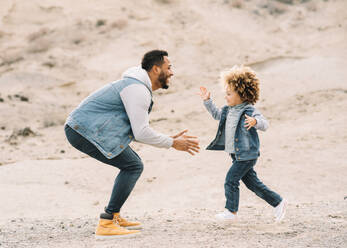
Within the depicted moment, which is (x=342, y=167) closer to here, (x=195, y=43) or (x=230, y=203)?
(x=230, y=203)

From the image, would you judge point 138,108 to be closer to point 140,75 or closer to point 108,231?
point 140,75

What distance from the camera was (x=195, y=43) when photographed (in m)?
19.4

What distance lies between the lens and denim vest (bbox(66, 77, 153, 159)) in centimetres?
399

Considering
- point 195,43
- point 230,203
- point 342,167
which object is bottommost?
point 195,43

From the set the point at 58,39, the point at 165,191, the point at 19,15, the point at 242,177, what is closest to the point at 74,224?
the point at 242,177

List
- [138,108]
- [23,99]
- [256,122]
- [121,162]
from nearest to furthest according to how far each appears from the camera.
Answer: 1. [138,108]
2. [121,162]
3. [256,122]
4. [23,99]

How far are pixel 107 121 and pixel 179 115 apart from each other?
9.05 meters

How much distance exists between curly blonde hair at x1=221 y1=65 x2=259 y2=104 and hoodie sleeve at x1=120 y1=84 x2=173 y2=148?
937 mm

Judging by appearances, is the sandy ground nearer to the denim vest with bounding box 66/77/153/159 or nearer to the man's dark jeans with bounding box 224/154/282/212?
the man's dark jeans with bounding box 224/154/282/212

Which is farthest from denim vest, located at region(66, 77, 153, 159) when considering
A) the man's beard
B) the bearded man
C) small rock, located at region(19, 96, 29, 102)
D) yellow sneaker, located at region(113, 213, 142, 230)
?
small rock, located at region(19, 96, 29, 102)

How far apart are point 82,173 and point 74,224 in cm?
347

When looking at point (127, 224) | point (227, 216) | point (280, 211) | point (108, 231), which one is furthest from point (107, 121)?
point (280, 211)

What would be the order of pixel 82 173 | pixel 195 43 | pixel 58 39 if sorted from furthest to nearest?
pixel 58 39
pixel 195 43
pixel 82 173

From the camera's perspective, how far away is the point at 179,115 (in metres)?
13.0
